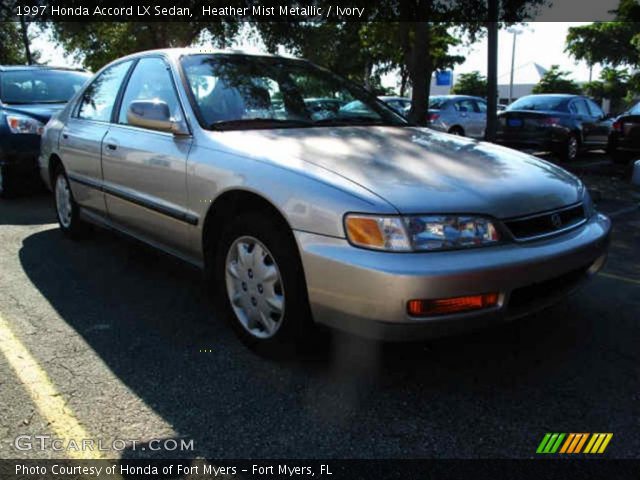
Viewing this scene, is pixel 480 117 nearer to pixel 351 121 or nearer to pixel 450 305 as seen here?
pixel 351 121

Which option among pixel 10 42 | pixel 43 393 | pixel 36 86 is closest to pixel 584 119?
pixel 36 86

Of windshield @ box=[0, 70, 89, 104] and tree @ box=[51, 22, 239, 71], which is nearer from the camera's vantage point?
windshield @ box=[0, 70, 89, 104]

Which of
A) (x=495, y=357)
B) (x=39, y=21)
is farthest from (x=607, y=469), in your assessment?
(x=39, y=21)

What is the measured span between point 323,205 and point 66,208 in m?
A: 3.36

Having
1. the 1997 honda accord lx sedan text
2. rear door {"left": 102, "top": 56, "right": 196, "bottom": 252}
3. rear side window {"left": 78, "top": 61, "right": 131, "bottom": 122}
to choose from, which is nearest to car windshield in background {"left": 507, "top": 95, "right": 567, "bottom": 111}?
the 1997 honda accord lx sedan text

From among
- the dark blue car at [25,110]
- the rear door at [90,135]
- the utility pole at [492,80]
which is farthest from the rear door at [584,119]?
the rear door at [90,135]

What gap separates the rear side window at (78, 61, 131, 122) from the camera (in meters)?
4.24

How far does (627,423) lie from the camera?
92.7 inches

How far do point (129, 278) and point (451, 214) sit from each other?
2574mm

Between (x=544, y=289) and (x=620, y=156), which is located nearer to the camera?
(x=544, y=289)

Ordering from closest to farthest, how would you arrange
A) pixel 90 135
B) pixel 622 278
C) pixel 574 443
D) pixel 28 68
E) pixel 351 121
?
pixel 574 443 < pixel 351 121 < pixel 622 278 < pixel 90 135 < pixel 28 68

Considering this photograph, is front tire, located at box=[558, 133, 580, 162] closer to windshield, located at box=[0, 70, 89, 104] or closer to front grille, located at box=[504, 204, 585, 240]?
windshield, located at box=[0, 70, 89, 104]

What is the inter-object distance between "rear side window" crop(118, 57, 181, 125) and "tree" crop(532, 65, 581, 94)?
53.2 meters

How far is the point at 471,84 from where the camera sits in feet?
178
